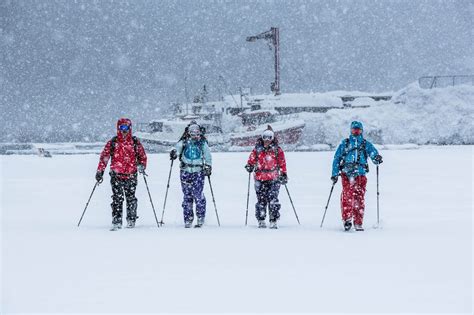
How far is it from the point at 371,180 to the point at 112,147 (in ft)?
35.8

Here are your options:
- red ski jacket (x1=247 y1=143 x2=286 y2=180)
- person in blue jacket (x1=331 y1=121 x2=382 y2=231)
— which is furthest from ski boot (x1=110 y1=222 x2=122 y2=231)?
person in blue jacket (x1=331 y1=121 x2=382 y2=231)

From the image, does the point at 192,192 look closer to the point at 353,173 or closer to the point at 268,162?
the point at 268,162

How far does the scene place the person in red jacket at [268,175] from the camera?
30.2 feet

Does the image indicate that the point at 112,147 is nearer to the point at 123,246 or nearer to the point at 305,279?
the point at 123,246

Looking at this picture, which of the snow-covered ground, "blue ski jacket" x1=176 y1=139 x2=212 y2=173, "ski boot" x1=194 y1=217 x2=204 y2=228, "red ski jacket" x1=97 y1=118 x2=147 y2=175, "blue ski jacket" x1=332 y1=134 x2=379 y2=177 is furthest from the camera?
"blue ski jacket" x1=176 y1=139 x2=212 y2=173

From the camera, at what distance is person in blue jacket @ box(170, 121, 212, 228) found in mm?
9336

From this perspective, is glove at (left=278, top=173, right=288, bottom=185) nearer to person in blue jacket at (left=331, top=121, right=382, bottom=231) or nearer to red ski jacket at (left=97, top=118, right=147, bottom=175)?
person in blue jacket at (left=331, top=121, right=382, bottom=231)

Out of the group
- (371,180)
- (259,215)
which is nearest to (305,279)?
(259,215)

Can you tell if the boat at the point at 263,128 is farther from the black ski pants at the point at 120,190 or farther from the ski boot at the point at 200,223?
the black ski pants at the point at 120,190

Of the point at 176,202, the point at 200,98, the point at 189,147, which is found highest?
the point at 200,98

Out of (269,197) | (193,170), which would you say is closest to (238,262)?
(269,197)

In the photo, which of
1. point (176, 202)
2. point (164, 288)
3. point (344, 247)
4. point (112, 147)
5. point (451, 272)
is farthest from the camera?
point (176, 202)

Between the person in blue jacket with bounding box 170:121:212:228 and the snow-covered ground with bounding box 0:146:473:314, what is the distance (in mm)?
412

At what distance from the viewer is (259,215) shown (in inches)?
365
